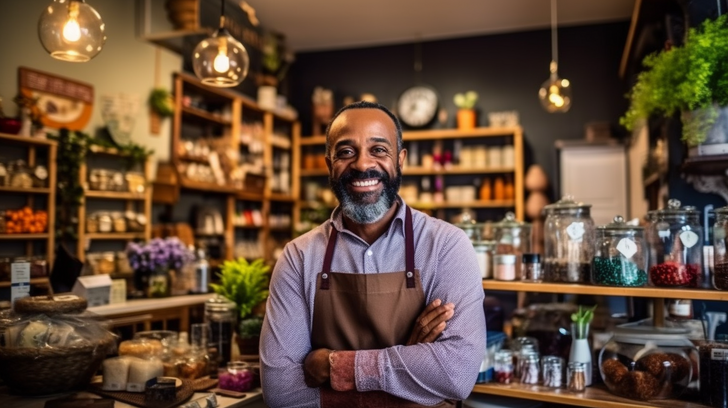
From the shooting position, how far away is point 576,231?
8.25 ft

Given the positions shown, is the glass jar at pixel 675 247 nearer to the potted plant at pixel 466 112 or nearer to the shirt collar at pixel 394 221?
the shirt collar at pixel 394 221

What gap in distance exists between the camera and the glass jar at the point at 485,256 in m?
2.65

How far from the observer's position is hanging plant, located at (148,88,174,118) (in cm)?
542

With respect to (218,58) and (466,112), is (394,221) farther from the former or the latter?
(466,112)

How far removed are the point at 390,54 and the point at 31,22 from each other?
13.2ft

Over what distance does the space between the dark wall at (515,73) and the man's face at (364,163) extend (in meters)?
5.00

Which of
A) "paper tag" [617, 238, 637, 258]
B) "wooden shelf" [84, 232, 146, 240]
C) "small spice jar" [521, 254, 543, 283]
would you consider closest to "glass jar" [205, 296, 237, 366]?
"small spice jar" [521, 254, 543, 283]

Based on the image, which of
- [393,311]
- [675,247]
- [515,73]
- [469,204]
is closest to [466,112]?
[515,73]

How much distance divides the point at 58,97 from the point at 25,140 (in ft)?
2.26

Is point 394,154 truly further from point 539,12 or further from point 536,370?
point 539,12

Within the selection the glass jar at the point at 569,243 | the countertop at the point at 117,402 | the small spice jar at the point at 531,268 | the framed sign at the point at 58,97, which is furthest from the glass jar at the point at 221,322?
the framed sign at the point at 58,97

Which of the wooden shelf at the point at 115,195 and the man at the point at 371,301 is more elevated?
the wooden shelf at the point at 115,195

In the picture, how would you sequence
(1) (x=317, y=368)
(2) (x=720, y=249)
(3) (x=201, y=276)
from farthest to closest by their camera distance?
(3) (x=201, y=276) → (2) (x=720, y=249) → (1) (x=317, y=368)

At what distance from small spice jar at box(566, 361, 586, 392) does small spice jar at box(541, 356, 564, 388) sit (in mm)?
37
